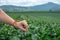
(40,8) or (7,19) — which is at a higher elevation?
(7,19)

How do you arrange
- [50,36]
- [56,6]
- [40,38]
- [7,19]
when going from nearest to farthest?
[7,19] → [40,38] → [50,36] → [56,6]

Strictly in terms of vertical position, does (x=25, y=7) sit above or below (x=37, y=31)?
below

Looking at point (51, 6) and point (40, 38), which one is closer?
point (40, 38)

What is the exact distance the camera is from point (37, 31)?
126 inches

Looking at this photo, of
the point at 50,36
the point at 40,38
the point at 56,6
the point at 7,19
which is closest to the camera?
the point at 7,19

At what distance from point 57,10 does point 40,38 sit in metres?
11.2

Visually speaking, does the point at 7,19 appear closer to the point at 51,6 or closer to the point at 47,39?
the point at 47,39

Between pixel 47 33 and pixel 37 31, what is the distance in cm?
14

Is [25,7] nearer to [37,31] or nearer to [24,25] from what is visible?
[37,31]

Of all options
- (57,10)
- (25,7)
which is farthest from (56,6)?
(25,7)

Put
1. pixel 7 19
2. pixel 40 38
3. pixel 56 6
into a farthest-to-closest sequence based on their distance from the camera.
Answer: pixel 56 6, pixel 40 38, pixel 7 19

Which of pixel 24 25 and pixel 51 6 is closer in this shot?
pixel 24 25

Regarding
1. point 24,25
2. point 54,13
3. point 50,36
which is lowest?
point 54,13

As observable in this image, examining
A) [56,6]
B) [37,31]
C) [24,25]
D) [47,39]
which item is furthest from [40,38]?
[56,6]
